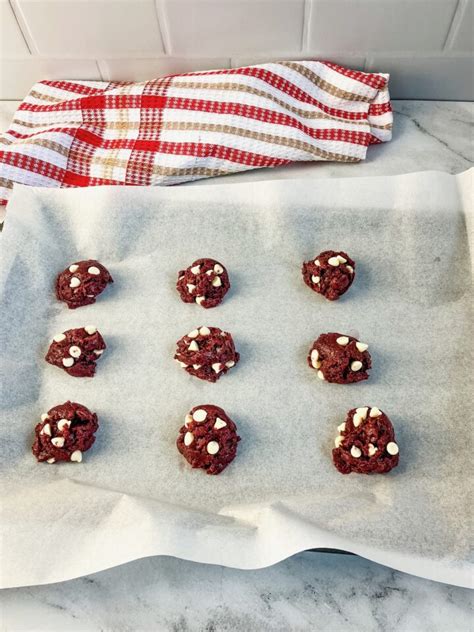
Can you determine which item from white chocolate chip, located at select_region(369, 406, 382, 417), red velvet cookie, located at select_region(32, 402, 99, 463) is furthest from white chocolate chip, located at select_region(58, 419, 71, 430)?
white chocolate chip, located at select_region(369, 406, 382, 417)

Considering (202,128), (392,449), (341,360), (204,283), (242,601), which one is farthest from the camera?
(202,128)

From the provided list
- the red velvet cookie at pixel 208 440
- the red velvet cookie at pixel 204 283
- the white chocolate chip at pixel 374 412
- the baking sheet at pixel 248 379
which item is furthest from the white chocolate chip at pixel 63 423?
the white chocolate chip at pixel 374 412

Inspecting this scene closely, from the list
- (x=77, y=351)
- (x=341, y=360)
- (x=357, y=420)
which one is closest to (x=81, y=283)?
(x=77, y=351)

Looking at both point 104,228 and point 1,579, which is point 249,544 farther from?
point 104,228

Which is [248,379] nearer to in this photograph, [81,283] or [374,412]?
[374,412]

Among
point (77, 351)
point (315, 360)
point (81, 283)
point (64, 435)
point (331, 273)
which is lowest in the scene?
point (64, 435)

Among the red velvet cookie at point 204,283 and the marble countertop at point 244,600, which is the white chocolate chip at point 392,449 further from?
the red velvet cookie at point 204,283

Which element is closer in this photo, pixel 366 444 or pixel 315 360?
pixel 366 444
